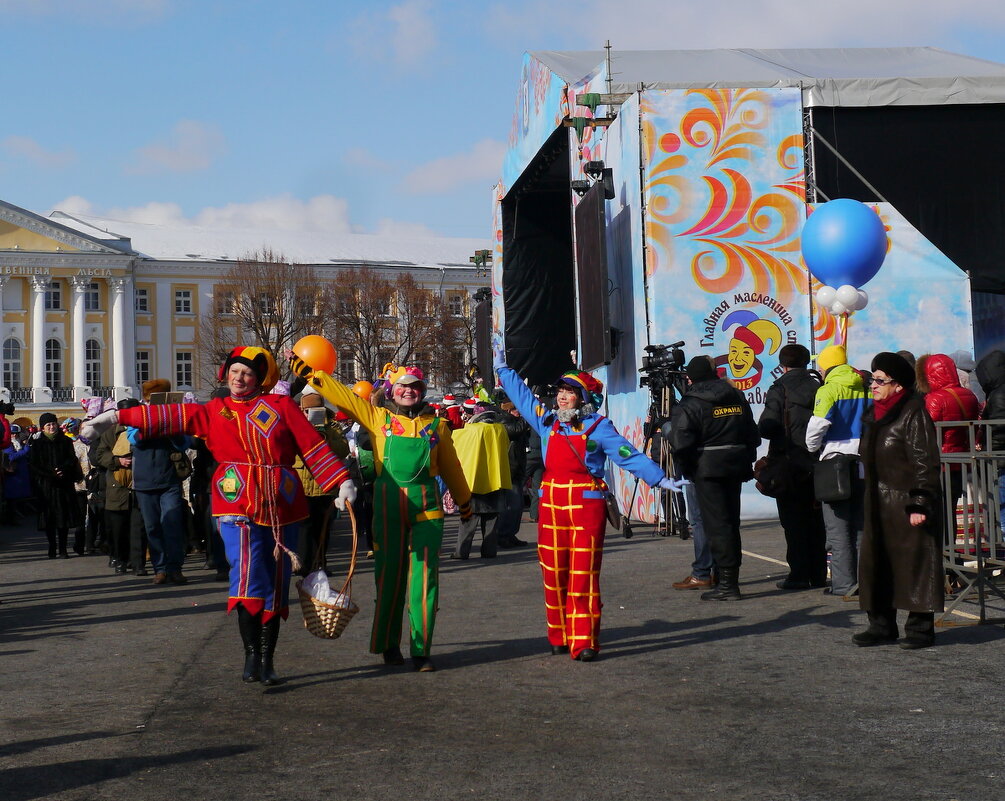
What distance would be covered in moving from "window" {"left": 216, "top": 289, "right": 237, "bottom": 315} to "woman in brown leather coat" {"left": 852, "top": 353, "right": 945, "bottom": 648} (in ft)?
197

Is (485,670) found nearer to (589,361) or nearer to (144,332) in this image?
(589,361)

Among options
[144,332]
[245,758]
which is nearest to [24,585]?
[245,758]

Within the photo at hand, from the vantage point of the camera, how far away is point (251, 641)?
7082 millimetres

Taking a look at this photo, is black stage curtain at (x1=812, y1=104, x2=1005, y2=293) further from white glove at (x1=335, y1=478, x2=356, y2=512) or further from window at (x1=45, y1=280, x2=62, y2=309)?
window at (x1=45, y1=280, x2=62, y2=309)

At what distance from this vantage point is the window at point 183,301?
78250mm

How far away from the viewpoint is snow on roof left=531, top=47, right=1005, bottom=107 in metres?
18.2

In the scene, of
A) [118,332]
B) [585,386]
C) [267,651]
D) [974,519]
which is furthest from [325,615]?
[118,332]

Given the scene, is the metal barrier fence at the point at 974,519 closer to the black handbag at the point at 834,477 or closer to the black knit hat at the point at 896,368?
the black handbag at the point at 834,477

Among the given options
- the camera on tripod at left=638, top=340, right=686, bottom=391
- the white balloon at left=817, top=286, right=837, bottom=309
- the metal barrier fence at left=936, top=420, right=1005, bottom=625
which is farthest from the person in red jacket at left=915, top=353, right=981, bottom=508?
the camera on tripod at left=638, top=340, right=686, bottom=391

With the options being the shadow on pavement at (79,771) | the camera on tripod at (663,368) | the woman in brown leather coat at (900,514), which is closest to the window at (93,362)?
the camera on tripod at (663,368)

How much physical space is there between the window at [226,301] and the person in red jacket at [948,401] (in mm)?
57657

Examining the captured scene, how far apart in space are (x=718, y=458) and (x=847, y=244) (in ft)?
13.1

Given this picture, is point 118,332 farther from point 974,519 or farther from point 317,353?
point 974,519

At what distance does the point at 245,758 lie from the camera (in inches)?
214
